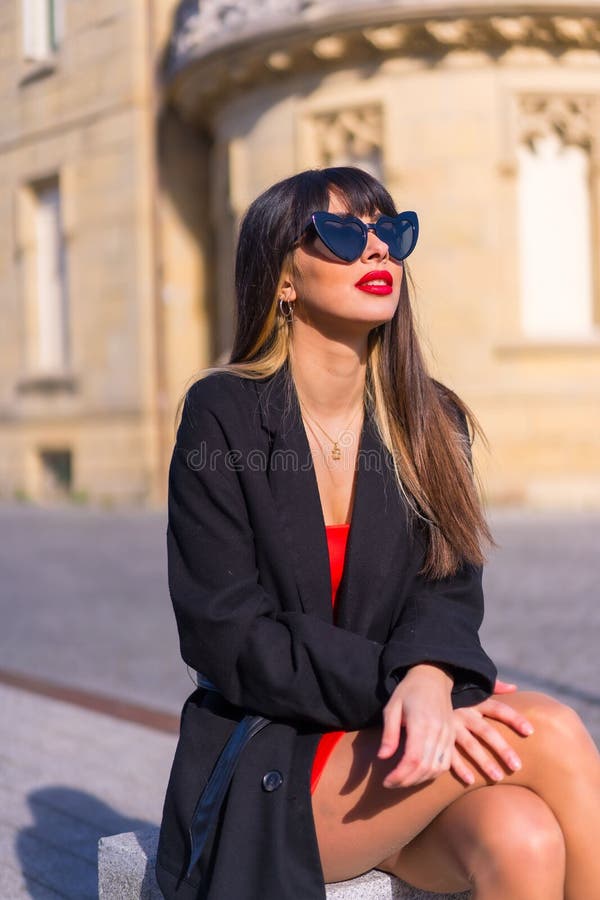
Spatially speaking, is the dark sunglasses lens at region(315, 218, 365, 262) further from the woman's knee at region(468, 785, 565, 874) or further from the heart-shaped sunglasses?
the woman's knee at region(468, 785, 565, 874)

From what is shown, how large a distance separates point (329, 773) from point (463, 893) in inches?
15.1

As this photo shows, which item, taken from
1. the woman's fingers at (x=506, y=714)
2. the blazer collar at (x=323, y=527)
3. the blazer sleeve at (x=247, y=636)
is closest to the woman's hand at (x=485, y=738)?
the woman's fingers at (x=506, y=714)

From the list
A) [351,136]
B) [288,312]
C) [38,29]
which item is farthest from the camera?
[38,29]

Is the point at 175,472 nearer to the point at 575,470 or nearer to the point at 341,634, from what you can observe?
the point at 341,634

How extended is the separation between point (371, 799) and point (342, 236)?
112cm

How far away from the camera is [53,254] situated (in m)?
20.0

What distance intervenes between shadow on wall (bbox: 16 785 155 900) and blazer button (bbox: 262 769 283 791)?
1.51 meters

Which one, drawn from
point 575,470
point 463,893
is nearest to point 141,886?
point 463,893

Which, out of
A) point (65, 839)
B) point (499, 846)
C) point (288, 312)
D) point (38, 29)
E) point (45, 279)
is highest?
point (38, 29)

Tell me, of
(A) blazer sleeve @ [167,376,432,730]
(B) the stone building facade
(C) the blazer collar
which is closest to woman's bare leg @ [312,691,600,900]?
(A) blazer sleeve @ [167,376,432,730]

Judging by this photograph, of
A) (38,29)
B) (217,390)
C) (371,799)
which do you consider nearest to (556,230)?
(38,29)

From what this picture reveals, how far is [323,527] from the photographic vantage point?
2.60 meters

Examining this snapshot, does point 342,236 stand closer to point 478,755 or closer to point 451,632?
point 451,632

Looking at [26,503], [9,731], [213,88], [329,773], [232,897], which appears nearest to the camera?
[232,897]
